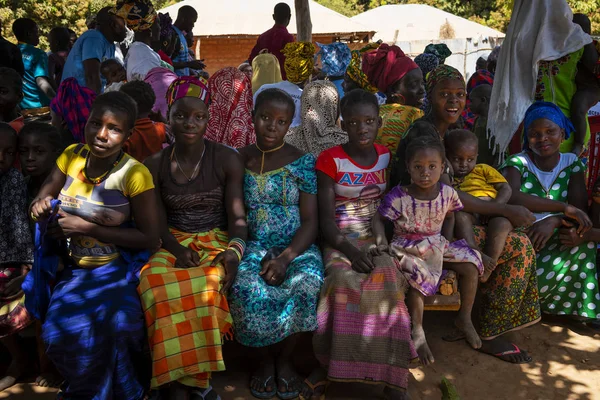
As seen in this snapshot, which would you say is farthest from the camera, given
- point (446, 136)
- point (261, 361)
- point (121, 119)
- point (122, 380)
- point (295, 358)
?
point (446, 136)

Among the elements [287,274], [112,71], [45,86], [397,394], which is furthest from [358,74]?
[45,86]

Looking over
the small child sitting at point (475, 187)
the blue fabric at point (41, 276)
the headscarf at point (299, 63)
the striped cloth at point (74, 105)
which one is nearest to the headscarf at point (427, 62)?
the headscarf at point (299, 63)

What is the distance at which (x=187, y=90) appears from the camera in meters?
3.52

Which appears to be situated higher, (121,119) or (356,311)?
(121,119)

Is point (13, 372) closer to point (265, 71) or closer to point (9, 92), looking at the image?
point (9, 92)

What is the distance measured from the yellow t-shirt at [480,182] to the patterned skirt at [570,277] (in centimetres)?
75

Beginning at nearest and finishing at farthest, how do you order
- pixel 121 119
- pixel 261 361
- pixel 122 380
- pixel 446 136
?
pixel 122 380 → pixel 121 119 → pixel 261 361 → pixel 446 136

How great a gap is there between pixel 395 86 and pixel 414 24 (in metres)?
16.6

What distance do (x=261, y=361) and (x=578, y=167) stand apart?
9.66ft

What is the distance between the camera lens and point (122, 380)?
2.92 meters

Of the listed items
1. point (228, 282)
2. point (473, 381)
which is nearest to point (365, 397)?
point (473, 381)

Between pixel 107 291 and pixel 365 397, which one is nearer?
pixel 107 291

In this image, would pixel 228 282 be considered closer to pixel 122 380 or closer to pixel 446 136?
pixel 122 380

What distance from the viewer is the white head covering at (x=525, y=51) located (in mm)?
Result: 4773
